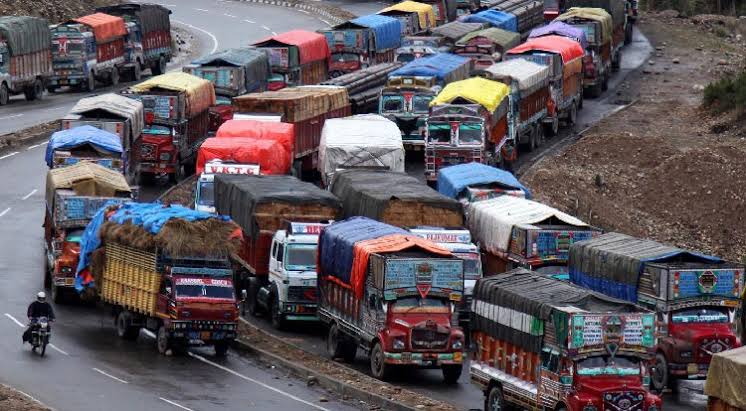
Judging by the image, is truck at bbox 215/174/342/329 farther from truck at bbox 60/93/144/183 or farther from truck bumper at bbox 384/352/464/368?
truck at bbox 60/93/144/183

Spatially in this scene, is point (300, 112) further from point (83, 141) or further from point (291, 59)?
point (291, 59)

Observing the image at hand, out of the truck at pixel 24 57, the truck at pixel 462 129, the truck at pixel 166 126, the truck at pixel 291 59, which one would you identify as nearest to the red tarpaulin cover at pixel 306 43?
the truck at pixel 291 59

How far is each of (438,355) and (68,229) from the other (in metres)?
12.2

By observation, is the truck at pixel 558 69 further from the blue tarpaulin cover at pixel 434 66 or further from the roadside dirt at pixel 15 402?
the roadside dirt at pixel 15 402

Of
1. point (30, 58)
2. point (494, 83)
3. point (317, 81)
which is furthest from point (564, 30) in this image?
point (30, 58)

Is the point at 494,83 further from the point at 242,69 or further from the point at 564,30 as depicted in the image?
the point at 564,30

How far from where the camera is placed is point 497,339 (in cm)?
3391

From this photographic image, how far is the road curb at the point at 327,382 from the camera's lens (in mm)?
34219

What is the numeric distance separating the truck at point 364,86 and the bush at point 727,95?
16.6 m

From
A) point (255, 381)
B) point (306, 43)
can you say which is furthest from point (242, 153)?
point (306, 43)

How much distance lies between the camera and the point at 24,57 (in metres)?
77.2

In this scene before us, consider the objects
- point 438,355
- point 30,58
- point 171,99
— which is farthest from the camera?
point 30,58

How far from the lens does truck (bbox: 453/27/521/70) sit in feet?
250

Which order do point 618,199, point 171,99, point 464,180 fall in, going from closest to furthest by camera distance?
point 464,180
point 171,99
point 618,199
